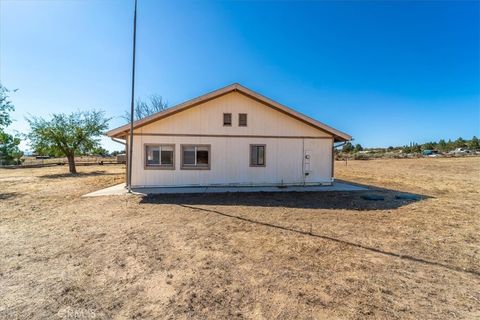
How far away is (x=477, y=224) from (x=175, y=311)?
7787mm

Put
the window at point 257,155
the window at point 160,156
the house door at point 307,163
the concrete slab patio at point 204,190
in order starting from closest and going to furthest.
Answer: the concrete slab patio at point 204,190, the window at point 160,156, the window at point 257,155, the house door at point 307,163

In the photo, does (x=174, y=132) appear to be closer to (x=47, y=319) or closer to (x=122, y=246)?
(x=122, y=246)

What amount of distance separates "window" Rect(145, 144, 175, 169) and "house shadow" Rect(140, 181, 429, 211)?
79.7 inches

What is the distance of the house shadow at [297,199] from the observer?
810 cm

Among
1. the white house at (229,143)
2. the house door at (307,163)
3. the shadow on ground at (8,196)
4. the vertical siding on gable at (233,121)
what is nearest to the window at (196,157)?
the white house at (229,143)

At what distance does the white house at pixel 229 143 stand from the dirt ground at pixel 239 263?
435 centimetres

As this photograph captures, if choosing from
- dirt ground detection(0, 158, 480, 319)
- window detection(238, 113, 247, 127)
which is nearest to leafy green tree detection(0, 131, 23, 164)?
dirt ground detection(0, 158, 480, 319)

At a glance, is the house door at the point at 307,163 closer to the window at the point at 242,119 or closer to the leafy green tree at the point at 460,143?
the window at the point at 242,119

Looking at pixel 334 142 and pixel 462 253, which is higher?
pixel 334 142

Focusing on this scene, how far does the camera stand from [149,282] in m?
3.23

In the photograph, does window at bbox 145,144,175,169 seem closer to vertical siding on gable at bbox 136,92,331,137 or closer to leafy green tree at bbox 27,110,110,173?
vertical siding on gable at bbox 136,92,331,137

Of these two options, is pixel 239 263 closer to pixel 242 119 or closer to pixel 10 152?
pixel 242 119

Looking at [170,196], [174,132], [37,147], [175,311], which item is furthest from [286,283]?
[37,147]

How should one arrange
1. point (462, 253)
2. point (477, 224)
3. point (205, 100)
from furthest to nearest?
1. point (205, 100)
2. point (477, 224)
3. point (462, 253)
